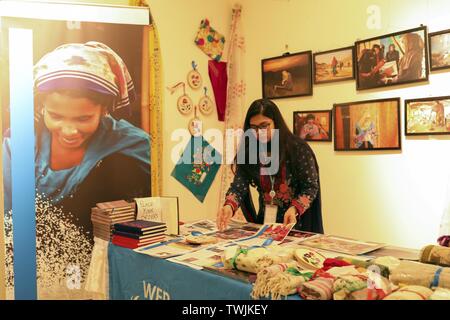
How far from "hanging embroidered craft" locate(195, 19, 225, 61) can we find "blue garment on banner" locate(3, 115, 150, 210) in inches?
54.8

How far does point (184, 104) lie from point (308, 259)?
102 inches

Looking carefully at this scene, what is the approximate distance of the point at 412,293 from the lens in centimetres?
122

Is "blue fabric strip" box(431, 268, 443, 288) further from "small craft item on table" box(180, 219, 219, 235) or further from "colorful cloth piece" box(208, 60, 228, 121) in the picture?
"colorful cloth piece" box(208, 60, 228, 121)

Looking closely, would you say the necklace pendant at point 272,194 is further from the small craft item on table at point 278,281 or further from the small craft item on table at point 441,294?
the small craft item on table at point 441,294

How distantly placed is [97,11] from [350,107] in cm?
202

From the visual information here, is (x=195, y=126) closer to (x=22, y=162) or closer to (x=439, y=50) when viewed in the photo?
(x=22, y=162)

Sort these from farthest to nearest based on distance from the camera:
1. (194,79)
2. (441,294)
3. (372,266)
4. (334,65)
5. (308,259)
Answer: (194,79) < (334,65) < (308,259) < (372,266) < (441,294)

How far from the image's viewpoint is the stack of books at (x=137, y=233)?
2.05 meters

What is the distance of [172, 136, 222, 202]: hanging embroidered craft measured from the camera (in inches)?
155

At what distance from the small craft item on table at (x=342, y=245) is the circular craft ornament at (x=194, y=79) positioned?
2.31m

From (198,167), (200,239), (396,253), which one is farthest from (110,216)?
(198,167)

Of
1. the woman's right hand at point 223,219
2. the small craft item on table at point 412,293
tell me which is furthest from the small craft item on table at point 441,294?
the woman's right hand at point 223,219

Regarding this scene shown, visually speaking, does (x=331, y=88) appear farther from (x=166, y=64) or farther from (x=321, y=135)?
(x=166, y=64)

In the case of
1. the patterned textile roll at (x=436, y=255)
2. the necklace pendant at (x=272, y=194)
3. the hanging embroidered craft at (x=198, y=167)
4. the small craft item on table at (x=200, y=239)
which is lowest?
the small craft item on table at (x=200, y=239)
